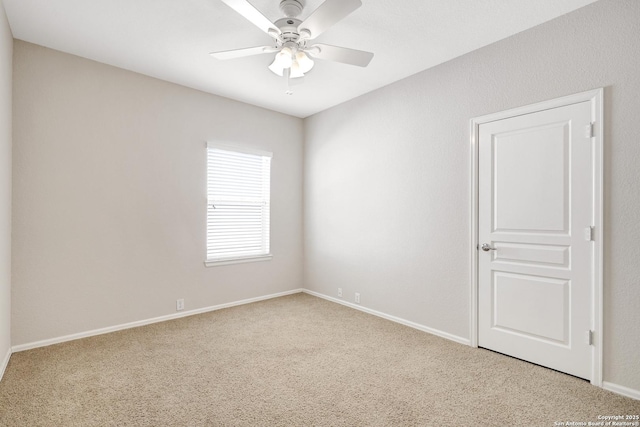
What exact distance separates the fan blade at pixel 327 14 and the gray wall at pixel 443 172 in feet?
5.37

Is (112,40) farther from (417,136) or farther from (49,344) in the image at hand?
(417,136)

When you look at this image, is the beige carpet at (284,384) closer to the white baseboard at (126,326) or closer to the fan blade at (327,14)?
the white baseboard at (126,326)

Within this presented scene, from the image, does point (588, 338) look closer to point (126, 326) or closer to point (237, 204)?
point (237, 204)

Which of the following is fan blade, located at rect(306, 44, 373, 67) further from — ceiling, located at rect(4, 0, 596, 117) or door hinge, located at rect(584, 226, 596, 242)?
door hinge, located at rect(584, 226, 596, 242)

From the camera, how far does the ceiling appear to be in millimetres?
2344

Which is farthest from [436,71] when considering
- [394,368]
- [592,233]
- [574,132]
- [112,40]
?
[112,40]

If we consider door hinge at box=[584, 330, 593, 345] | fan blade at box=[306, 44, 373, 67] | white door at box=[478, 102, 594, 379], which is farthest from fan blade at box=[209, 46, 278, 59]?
door hinge at box=[584, 330, 593, 345]

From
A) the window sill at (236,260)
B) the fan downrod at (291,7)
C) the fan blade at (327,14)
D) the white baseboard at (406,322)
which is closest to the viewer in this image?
the fan blade at (327,14)

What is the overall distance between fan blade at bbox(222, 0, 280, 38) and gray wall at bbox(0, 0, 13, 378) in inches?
73.1

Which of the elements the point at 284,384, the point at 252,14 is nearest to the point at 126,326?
the point at 284,384

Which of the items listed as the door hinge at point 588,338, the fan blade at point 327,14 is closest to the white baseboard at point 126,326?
the fan blade at point 327,14

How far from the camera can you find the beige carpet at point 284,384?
1.94 m

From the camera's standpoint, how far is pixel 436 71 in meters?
3.25

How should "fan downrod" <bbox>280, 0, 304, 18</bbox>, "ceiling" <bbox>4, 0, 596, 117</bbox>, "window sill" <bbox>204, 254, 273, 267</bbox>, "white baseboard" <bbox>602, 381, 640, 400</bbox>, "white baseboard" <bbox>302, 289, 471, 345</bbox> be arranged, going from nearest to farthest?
"white baseboard" <bbox>602, 381, 640, 400</bbox>
"fan downrod" <bbox>280, 0, 304, 18</bbox>
"ceiling" <bbox>4, 0, 596, 117</bbox>
"white baseboard" <bbox>302, 289, 471, 345</bbox>
"window sill" <bbox>204, 254, 273, 267</bbox>
